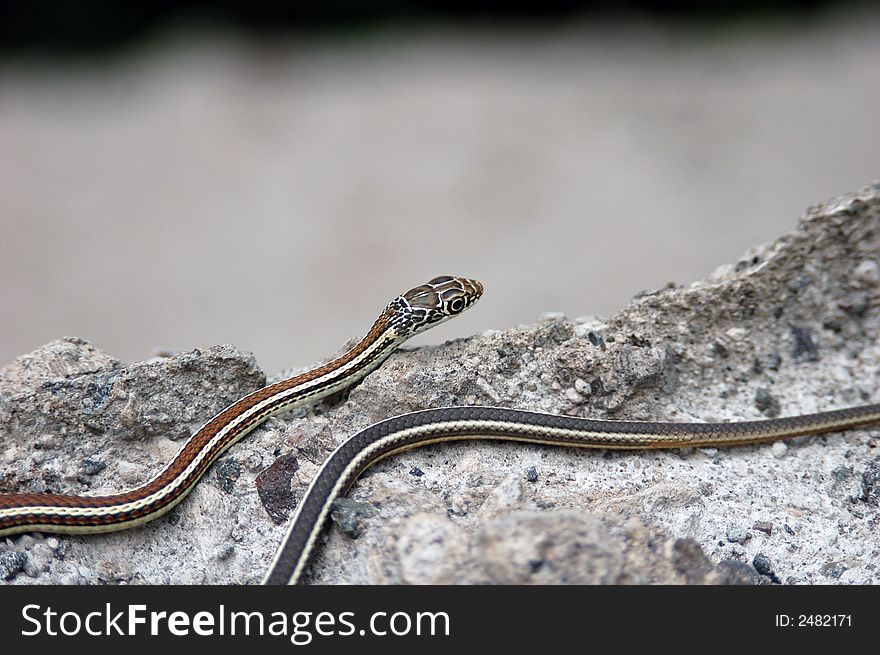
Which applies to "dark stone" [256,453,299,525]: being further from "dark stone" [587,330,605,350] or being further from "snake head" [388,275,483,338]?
"dark stone" [587,330,605,350]

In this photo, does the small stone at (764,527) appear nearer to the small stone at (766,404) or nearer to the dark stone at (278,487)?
the small stone at (766,404)

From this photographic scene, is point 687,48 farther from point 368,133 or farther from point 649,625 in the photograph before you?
point 649,625

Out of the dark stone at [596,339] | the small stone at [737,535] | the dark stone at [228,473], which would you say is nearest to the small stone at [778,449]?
the small stone at [737,535]

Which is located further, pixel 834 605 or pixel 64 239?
pixel 64 239

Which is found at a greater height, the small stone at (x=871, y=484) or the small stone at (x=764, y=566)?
the small stone at (x=871, y=484)

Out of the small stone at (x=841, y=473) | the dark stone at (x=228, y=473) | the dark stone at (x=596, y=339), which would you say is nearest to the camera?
the dark stone at (x=228, y=473)

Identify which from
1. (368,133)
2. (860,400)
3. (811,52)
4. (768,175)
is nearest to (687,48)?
(811,52)

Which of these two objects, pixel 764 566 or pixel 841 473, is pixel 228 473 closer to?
pixel 764 566
